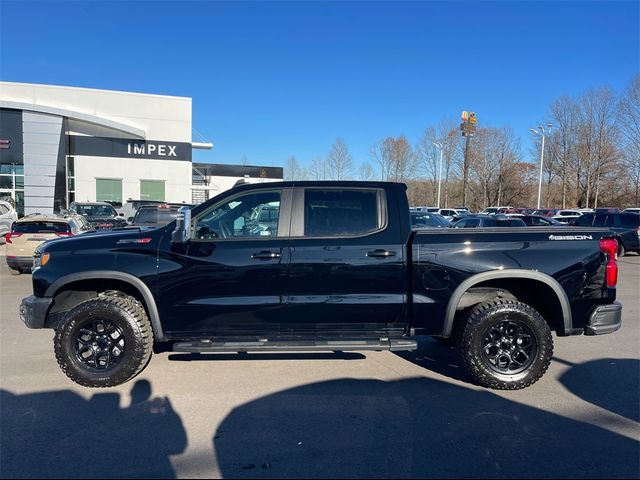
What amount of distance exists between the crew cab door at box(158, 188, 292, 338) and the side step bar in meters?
0.15

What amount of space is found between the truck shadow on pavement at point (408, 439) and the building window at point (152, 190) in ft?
89.9

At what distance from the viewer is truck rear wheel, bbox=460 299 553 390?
4.27 m

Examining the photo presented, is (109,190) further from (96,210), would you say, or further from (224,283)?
(224,283)

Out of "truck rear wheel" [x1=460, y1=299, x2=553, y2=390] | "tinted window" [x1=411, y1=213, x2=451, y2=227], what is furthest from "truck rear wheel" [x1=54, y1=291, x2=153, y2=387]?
"tinted window" [x1=411, y1=213, x2=451, y2=227]

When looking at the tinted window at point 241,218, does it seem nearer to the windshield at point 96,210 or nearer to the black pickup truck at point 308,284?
the black pickup truck at point 308,284

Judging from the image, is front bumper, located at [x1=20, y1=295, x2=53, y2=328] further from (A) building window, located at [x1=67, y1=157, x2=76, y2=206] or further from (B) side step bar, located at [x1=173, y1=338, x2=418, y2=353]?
(A) building window, located at [x1=67, y1=157, x2=76, y2=206]

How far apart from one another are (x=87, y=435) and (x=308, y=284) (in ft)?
7.02

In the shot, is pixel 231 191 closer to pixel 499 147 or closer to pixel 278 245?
pixel 278 245

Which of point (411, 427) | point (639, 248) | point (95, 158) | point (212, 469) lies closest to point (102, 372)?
point (212, 469)

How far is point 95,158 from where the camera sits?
2795cm

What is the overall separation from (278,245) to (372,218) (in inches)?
38.2

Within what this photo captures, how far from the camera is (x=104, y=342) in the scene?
4.31 m

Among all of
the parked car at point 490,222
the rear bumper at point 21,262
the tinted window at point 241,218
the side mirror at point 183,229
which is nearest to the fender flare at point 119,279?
the side mirror at point 183,229

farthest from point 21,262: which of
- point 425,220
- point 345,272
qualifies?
point 425,220
